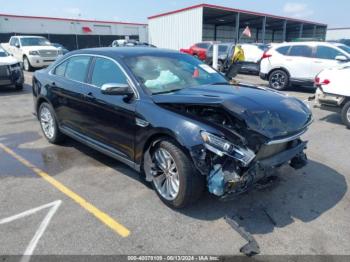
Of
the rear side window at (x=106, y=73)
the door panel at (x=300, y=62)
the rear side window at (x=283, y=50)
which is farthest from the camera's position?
the rear side window at (x=283, y=50)

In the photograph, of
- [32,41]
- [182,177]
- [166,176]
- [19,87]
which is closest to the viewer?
[182,177]

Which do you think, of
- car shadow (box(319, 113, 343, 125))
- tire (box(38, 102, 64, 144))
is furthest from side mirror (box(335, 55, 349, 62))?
tire (box(38, 102, 64, 144))

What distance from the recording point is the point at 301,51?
443 inches

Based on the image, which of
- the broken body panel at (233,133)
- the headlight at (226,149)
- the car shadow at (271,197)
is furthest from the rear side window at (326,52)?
the headlight at (226,149)

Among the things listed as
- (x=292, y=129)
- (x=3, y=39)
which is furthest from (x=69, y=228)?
(x=3, y=39)

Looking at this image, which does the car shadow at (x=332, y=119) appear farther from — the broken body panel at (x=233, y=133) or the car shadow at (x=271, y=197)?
the broken body panel at (x=233, y=133)

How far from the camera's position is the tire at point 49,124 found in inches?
214

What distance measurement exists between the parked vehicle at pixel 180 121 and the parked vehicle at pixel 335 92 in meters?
3.41

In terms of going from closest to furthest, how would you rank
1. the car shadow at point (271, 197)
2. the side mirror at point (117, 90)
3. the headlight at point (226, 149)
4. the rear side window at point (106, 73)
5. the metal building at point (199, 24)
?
the headlight at point (226, 149) → the car shadow at point (271, 197) → the side mirror at point (117, 90) → the rear side window at point (106, 73) → the metal building at point (199, 24)

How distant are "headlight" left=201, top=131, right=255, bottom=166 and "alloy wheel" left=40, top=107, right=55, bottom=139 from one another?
3480 millimetres

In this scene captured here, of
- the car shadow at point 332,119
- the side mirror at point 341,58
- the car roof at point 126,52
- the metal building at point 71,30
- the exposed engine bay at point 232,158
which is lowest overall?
the car shadow at point 332,119

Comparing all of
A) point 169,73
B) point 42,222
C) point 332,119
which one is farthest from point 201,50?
point 42,222

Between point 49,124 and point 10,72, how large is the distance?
6.55 m

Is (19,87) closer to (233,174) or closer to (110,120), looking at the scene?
(110,120)
